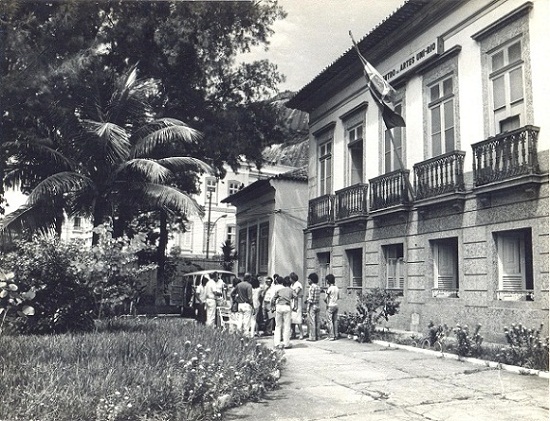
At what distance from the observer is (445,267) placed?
43.2 feet

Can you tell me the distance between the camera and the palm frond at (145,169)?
15469 mm

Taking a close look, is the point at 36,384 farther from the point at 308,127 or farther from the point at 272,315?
the point at 308,127

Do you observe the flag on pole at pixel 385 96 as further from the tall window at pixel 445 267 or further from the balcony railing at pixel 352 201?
the tall window at pixel 445 267

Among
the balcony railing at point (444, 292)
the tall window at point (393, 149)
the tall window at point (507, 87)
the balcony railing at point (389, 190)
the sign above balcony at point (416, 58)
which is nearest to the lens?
the tall window at point (507, 87)

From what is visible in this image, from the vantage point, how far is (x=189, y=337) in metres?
9.00

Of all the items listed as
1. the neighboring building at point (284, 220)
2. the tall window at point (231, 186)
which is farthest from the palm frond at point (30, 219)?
the tall window at point (231, 186)

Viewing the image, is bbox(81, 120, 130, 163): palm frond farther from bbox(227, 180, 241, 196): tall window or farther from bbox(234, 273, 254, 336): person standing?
bbox(227, 180, 241, 196): tall window

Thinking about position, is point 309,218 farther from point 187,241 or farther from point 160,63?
point 187,241

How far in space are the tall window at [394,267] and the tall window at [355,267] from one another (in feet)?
5.99

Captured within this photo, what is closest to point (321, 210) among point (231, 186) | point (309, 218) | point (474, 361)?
point (309, 218)

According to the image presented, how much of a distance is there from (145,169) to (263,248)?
1187cm

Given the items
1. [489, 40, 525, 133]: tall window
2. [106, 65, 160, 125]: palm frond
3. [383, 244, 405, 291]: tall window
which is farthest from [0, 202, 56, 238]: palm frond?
[489, 40, 525, 133]: tall window

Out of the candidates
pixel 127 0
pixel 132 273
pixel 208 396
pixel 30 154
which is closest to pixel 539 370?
pixel 208 396

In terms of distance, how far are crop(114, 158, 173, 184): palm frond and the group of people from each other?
11.5ft
